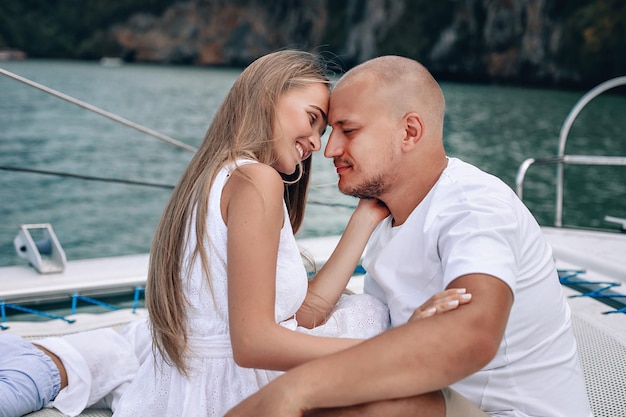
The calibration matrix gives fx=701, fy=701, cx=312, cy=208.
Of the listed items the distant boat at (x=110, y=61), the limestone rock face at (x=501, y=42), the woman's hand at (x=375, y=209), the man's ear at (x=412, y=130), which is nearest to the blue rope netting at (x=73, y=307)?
the woman's hand at (x=375, y=209)

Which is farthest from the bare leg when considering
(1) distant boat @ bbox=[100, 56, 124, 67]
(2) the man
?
(1) distant boat @ bbox=[100, 56, 124, 67]

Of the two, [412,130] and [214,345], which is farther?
[412,130]

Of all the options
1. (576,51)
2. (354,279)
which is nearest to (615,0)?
(576,51)

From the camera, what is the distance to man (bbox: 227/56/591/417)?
123 centimetres

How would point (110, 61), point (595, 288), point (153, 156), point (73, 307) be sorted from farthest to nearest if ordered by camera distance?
1. point (110, 61)
2. point (153, 156)
3. point (595, 288)
4. point (73, 307)

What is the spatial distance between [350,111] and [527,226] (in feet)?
1.62

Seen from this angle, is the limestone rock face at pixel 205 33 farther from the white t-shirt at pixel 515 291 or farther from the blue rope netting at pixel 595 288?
the white t-shirt at pixel 515 291

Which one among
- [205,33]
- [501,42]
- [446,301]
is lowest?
[205,33]

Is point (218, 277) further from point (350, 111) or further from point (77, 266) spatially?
point (77, 266)

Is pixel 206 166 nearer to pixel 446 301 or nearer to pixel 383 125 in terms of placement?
pixel 383 125

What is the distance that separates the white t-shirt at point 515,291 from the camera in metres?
1.42

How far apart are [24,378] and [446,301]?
1.20 m

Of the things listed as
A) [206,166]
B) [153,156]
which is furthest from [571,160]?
[153,156]

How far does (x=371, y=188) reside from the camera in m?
1.75
